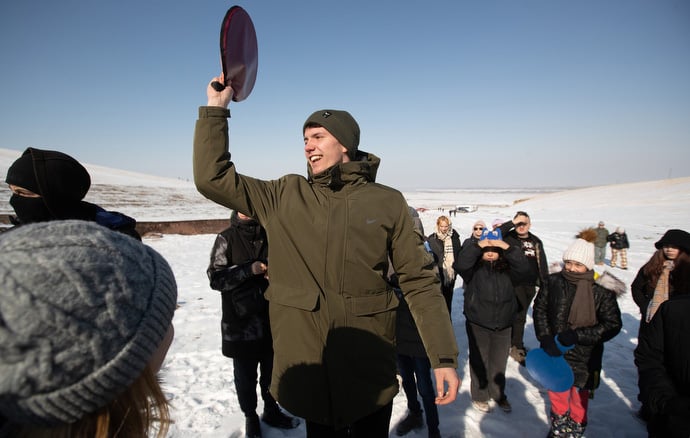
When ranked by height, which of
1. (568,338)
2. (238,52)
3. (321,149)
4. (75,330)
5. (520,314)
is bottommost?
(520,314)

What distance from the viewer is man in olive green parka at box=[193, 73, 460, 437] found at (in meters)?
1.67

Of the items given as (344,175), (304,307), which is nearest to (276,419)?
(304,307)

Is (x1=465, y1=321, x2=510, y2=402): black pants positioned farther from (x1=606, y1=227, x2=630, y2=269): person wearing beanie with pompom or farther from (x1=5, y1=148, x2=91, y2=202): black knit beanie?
(x1=606, y1=227, x2=630, y2=269): person wearing beanie with pompom

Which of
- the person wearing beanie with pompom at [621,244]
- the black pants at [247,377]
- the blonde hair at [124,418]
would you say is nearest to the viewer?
the blonde hair at [124,418]

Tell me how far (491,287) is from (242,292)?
2509mm

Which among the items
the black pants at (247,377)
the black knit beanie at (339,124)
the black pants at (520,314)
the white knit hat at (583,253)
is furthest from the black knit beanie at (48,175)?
the black pants at (520,314)

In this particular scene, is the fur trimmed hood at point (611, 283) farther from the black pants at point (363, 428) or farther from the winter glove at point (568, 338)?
the black pants at point (363, 428)

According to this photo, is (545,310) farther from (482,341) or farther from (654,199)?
(654,199)

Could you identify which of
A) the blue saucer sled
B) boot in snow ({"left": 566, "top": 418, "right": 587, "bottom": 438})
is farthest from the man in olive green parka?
boot in snow ({"left": 566, "top": 418, "right": 587, "bottom": 438})

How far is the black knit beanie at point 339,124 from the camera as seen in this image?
1.84 meters

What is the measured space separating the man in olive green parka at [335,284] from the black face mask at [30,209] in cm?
92

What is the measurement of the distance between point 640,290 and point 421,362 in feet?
10.1

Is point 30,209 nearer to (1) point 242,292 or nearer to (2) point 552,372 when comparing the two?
(1) point 242,292

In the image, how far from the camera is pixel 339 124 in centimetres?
186
